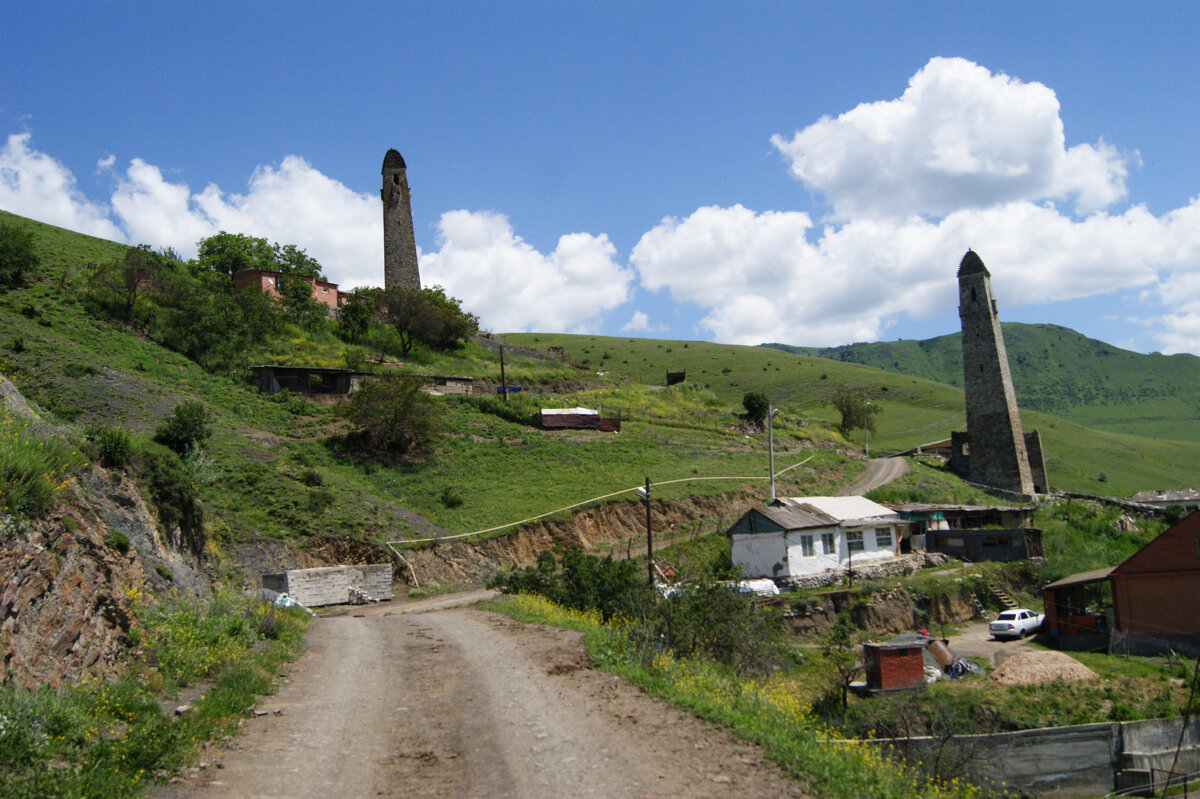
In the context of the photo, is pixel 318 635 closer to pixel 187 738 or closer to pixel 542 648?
pixel 542 648

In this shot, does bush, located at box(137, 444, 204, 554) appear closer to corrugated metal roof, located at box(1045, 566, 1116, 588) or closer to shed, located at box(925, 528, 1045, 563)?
corrugated metal roof, located at box(1045, 566, 1116, 588)

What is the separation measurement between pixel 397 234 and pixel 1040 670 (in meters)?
64.6

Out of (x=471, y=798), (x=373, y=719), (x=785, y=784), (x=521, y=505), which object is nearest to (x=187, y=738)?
(x=373, y=719)

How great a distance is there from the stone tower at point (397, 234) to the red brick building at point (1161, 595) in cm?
6064

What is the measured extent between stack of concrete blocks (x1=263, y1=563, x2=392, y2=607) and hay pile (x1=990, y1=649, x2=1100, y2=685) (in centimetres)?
2159

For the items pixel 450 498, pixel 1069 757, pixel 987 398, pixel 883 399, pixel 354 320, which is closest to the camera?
pixel 1069 757

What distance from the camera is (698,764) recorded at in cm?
802

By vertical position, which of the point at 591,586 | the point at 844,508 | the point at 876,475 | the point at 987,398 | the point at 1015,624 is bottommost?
the point at 1015,624

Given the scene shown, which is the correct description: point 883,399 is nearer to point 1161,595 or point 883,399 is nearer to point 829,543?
point 829,543

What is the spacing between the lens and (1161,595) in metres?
28.1

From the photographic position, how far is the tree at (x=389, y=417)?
4384 cm

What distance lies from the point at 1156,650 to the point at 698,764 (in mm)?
27445

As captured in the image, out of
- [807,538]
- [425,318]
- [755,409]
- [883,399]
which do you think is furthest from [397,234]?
[883,399]

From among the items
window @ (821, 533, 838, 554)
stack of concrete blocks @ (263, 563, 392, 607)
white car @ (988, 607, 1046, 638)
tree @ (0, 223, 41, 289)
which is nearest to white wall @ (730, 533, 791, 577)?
window @ (821, 533, 838, 554)
